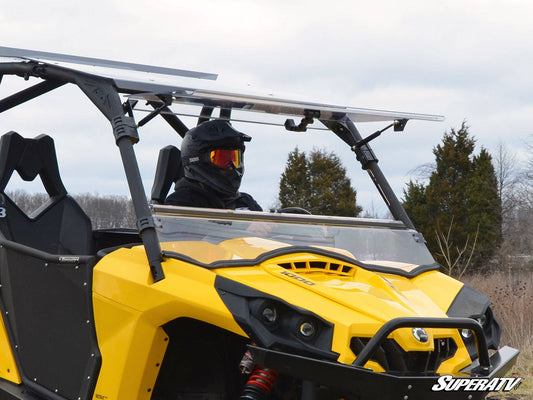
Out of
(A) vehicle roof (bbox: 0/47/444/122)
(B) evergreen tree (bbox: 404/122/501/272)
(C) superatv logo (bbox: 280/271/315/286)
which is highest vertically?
(B) evergreen tree (bbox: 404/122/501/272)

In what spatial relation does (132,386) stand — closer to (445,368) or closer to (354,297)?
(354,297)

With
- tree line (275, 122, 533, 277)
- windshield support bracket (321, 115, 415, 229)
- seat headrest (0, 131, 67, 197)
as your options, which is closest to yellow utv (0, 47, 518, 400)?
windshield support bracket (321, 115, 415, 229)

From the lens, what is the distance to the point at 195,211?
A: 4059mm

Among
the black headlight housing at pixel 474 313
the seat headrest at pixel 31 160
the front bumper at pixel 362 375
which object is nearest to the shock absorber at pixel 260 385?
the front bumper at pixel 362 375

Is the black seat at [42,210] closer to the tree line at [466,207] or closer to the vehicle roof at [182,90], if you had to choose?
the vehicle roof at [182,90]

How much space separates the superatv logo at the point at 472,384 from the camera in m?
3.40

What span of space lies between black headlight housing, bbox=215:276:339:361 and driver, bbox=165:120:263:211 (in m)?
1.46

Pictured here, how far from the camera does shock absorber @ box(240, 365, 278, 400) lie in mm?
3585

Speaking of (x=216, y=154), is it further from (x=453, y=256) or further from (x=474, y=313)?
(x=453, y=256)

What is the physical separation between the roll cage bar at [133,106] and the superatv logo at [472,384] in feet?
4.11

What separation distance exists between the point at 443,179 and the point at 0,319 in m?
28.4

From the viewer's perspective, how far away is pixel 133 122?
4.03 meters

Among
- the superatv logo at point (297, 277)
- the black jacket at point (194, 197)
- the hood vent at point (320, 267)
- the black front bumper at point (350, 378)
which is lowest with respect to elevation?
the black front bumper at point (350, 378)

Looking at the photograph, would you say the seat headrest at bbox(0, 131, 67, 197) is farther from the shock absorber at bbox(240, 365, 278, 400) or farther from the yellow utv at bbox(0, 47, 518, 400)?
the shock absorber at bbox(240, 365, 278, 400)
